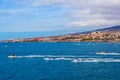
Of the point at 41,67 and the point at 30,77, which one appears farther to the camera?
the point at 41,67

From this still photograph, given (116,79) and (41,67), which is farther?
(41,67)

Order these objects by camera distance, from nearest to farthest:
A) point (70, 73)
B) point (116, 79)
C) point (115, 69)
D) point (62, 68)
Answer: point (116, 79), point (70, 73), point (115, 69), point (62, 68)

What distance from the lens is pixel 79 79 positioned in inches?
3036

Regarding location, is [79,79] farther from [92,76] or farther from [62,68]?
[62,68]

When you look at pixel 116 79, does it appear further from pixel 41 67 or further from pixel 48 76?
pixel 41 67

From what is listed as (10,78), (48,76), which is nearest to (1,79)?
(10,78)

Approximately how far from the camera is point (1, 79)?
79.8 m

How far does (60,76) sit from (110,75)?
36.5ft

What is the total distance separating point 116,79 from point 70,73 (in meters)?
14.8

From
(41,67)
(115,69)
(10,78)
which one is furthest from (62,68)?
(10,78)

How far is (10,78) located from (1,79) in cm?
283

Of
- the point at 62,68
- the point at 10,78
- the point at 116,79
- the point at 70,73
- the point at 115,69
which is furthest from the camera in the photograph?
the point at 62,68

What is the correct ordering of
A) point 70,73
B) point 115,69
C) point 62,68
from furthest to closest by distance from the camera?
point 62,68
point 115,69
point 70,73

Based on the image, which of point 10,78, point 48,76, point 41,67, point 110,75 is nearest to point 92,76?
point 110,75
